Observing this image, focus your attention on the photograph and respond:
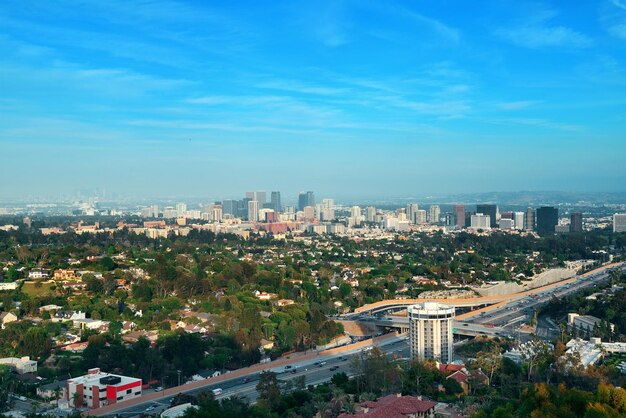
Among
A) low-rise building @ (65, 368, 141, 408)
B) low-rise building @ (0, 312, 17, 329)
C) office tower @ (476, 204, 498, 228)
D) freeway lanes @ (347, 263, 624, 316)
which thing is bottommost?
freeway lanes @ (347, 263, 624, 316)

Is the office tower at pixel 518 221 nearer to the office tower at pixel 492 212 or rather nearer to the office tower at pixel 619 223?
the office tower at pixel 492 212

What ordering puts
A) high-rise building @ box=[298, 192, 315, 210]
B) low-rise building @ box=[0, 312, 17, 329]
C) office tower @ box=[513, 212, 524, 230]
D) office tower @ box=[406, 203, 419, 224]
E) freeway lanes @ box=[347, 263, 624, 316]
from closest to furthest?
low-rise building @ box=[0, 312, 17, 329], freeway lanes @ box=[347, 263, 624, 316], office tower @ box=[513, 212, 524, 230], office tower @ box=[406, 203, 419, 224], high-rise building @ box=[298, 192, 315, 210]

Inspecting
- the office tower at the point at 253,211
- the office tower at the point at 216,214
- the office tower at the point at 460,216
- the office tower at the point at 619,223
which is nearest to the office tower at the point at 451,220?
the office tower at the point at 460,216

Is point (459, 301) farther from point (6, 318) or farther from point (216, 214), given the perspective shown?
point (216, 214)

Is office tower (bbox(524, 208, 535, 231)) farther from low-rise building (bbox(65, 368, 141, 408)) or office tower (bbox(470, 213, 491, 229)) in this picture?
low-rise building (bbox(65, 368, 141, 408))

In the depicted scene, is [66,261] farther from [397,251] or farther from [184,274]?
[397,251]

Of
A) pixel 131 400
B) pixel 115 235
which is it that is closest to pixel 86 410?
pixel 131 400

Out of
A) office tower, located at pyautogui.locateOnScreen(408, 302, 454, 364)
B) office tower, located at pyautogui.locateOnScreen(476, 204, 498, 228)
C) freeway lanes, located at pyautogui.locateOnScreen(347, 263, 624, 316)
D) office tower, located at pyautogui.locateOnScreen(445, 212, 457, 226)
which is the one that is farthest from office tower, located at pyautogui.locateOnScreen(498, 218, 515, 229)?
office tower, located at pyautogui.locateOnScreen(408, 302, 454, 364)

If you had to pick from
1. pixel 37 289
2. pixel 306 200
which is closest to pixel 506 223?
pixel 306 200
